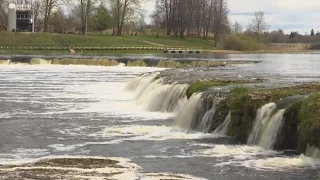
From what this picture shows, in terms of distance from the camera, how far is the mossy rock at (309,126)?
17.0 meters

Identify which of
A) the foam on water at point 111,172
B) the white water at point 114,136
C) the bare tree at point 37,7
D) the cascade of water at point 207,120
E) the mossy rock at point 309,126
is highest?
the bare tree at point 37,7

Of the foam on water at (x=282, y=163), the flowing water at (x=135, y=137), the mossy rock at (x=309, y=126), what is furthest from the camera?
the mossy rock at (x=309, y=126)

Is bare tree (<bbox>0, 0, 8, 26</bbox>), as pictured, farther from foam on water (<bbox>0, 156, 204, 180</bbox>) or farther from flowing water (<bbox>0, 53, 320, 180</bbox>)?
foam on water (<bbox>0, 156, 204, 180</bbox>)

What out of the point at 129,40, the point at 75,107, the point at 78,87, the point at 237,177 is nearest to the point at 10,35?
the point at 129,40

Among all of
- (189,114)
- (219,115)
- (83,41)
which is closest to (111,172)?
(219,115)

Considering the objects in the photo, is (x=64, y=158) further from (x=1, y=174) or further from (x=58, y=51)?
(x=58, y=51)

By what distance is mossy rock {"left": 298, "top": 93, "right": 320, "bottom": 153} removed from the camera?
1697cm

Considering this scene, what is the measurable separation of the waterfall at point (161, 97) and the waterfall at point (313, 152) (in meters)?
11.5

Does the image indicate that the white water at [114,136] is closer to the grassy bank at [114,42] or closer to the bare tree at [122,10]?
the grassy bank at [114,42]

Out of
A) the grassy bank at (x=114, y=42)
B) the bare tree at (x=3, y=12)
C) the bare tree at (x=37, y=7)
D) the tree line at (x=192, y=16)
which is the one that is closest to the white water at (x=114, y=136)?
the grassy bank at (x=114, y=42)

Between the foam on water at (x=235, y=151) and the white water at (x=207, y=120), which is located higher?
the white water at (x=207, y=120)

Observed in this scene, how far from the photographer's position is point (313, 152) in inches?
666

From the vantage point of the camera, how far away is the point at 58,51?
10056 centimetres

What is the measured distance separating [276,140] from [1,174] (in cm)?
902
